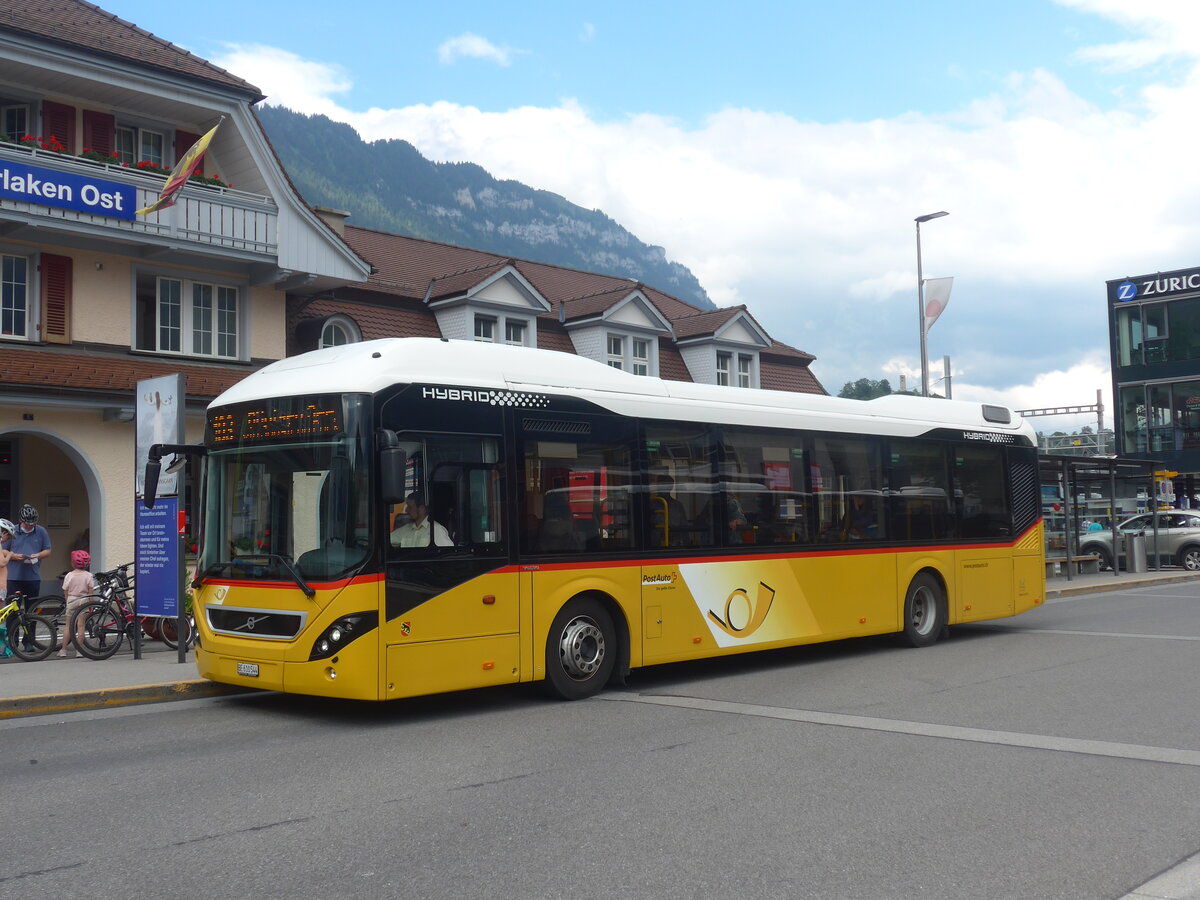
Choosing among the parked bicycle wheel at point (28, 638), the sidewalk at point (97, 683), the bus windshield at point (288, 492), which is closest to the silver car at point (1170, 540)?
the sidewalk at point (97, 683)

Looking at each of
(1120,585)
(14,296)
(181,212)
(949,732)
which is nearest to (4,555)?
(14,296)

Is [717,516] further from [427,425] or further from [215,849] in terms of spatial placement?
[215,849]

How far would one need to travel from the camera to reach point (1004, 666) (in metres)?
12.4

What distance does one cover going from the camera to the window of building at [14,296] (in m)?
18.4

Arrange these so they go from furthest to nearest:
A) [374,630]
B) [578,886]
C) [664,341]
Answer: [664,341] < [374,630] < [578,886]

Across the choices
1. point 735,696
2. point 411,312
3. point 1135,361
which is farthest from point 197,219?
point 1135,361

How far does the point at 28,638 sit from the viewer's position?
13.3 metres

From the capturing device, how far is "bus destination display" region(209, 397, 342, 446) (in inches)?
356

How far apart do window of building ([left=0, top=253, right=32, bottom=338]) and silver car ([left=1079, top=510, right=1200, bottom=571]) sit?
2669cm

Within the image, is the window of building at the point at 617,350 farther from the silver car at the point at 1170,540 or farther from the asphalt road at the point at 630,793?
the asphalt road at the point at 630,793

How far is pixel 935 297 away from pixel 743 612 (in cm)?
1710

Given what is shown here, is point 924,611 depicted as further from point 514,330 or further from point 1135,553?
point 1135,553

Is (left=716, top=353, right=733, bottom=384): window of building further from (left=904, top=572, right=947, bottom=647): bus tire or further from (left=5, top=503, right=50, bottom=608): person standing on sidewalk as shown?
(left=5, top=503, right=50, bottom=608): person standing on sidewalk

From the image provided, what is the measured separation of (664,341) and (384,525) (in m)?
24.4
